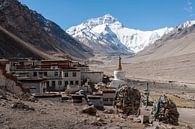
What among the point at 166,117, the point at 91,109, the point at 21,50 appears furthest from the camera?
the point at 21,50

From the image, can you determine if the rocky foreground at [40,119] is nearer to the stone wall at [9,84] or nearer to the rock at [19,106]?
the rock at [19,106]

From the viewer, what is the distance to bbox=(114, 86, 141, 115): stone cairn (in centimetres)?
2444

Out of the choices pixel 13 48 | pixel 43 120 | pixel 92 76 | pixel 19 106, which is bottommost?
pixel 43 120

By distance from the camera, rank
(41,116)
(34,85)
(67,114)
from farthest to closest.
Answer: (34,85)
(67,114)
(41,116)

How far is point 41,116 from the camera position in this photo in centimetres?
1659

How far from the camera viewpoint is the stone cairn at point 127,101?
2444cm

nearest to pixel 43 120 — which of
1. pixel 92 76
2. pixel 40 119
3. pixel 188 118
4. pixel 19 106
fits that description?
pixel 40 119

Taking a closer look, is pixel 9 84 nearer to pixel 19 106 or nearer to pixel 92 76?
pixel 19 106

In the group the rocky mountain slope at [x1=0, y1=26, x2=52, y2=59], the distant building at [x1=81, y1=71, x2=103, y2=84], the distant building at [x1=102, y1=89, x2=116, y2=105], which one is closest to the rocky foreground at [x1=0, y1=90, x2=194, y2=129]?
the distant building at [x1=102, y1=89, x2=116, y2=105]

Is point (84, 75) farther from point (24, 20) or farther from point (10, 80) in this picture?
point (24, 20)

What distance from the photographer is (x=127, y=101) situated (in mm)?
24750

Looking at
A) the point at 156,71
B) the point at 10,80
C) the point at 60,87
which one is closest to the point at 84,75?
the point at 60,87

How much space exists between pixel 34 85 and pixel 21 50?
92719mm

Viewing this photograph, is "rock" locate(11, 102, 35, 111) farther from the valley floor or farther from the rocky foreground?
the valley floor
